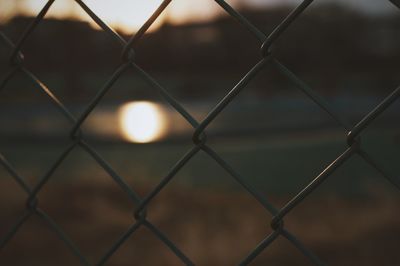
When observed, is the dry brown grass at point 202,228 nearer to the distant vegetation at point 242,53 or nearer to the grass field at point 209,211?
the grass field at point 209,211

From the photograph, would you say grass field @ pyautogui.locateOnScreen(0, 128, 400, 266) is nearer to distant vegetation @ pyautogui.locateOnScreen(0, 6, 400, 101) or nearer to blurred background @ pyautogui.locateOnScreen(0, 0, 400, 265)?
blurred background @ pyautogui.locateOnScreen(0, 0, 400, 265)

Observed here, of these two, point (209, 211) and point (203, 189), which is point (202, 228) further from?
point (203, 189)

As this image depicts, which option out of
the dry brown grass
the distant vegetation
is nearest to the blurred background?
the dry brown grass

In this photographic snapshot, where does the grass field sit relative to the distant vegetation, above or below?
below

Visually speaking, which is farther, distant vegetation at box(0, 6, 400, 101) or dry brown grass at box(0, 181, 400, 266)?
distant vegetation at box(0, 6, 400, 101)

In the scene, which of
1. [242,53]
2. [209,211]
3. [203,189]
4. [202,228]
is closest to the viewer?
[202,228]

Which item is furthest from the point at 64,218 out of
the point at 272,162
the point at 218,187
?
the point at 272,162

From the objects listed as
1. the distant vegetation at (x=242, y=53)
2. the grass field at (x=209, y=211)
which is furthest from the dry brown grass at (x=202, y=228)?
the distant vegetation at (x=242, y=53)

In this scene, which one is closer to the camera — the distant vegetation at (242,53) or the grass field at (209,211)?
the grass field at (209,211)

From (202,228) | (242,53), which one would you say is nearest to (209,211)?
(202,228)

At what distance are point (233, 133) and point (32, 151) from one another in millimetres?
4092

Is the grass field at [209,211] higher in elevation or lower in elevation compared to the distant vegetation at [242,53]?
lower

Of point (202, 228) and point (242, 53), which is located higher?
point (242, 53)

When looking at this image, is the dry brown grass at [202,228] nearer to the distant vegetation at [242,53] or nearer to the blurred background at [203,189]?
the blurred background at [203,189]
